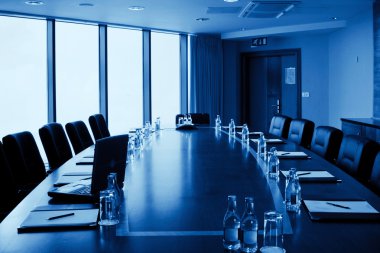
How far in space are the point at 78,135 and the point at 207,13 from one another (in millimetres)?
3351

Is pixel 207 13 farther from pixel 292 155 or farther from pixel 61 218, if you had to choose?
pixel 61 218

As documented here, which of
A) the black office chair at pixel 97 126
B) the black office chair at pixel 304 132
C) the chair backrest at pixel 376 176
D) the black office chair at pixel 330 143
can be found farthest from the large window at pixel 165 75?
the chair backrest at pixel 376 176

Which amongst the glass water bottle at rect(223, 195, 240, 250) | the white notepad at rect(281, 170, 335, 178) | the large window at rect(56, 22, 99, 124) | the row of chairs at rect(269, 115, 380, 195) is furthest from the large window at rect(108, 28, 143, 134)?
the glass water bottle at rect(223, 195, 240, 250)

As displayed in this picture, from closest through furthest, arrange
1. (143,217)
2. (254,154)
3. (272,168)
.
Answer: (143,217), (272,168), (254,154)

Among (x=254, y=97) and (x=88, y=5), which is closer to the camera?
(x=88, y=5)

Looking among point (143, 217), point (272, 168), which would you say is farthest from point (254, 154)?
point (143, 217)

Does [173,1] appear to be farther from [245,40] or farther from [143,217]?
[143,217]

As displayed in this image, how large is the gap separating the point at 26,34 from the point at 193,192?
6455mm

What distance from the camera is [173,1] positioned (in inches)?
248

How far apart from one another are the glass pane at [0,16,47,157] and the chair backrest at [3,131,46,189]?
4.28 meters

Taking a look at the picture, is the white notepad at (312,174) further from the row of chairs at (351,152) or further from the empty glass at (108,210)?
the empty glass at (108,210)

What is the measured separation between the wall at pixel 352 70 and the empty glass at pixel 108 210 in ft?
19.5

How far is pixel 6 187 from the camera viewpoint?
2.86 meters

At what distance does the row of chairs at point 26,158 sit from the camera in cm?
284
